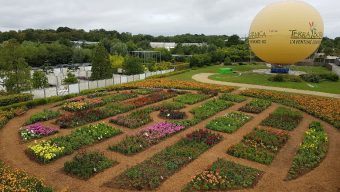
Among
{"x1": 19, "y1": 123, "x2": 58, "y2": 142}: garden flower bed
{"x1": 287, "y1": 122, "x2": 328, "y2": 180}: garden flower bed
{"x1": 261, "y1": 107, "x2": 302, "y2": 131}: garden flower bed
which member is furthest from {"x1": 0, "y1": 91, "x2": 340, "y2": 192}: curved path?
{"x1": 261, "y1": 107, "x2": 302, "y2": 131}: garden flower bed

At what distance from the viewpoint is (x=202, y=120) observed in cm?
1919

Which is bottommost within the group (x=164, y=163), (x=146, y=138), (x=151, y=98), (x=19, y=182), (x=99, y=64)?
(x=164, y=163)

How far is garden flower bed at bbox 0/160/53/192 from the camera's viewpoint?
9.80m

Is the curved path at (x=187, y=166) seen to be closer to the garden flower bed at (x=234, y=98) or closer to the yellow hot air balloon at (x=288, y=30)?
the garden flower bed at (x=234, y=98)

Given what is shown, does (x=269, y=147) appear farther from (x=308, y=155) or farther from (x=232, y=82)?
(x=232, y=82)

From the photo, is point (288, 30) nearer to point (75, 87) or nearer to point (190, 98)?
point (190, 98)

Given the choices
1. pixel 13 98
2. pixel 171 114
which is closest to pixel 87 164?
pixel 171 114

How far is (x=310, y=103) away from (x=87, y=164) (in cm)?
1803

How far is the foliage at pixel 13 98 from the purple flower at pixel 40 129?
261 inches

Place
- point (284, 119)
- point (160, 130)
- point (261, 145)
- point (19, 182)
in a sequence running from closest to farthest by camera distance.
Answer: point (19, 182)
point (261, 145)
point (160, 130)
point (284, 119)

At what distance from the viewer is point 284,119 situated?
62.5 feet

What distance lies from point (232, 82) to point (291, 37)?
8314 mm

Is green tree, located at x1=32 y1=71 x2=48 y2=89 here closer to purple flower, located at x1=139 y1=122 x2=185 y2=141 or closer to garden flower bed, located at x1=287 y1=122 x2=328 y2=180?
purple flower, located at x1=139 y1=122 x2=185 y2=141

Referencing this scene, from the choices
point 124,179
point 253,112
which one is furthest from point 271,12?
point 124,179
